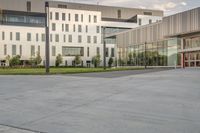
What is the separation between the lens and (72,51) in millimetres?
98188

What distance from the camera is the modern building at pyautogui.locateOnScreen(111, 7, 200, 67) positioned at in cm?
4366

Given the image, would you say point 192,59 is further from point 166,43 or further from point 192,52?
point 166,43

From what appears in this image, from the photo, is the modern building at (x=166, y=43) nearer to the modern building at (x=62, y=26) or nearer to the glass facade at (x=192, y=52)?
the glass facade at (x=192, y=52)

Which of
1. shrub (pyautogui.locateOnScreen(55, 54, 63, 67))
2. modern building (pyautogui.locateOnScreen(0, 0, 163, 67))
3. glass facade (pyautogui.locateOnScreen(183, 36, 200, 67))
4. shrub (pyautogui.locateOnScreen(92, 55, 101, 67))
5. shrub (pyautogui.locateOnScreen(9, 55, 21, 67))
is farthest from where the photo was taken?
shrub (pyautogui.locateOnScreen(92, 55, 101, 67))

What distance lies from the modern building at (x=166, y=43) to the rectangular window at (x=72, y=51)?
34667 millimetres

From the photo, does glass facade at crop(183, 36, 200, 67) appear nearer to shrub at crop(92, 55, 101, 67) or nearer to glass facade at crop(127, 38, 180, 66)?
glass facade at crop(127, 38, 180, 66)

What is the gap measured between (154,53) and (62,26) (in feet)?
162

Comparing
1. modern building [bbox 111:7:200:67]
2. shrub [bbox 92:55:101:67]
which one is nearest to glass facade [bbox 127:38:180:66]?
modern building [bbox 111:7:200:67]

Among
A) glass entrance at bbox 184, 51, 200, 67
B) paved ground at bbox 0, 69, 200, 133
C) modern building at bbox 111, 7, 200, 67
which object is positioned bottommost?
paved ground at bbox 0, 69, 200, 133

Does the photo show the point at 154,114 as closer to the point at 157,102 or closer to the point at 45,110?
the point at 157,102

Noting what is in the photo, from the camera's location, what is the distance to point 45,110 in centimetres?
909

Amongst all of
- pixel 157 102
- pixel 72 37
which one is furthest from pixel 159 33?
pixel 72 37

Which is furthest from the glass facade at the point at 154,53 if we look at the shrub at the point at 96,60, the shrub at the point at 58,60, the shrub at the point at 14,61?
the shrub at the point at 14,61

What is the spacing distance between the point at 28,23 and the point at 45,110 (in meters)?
89.5
